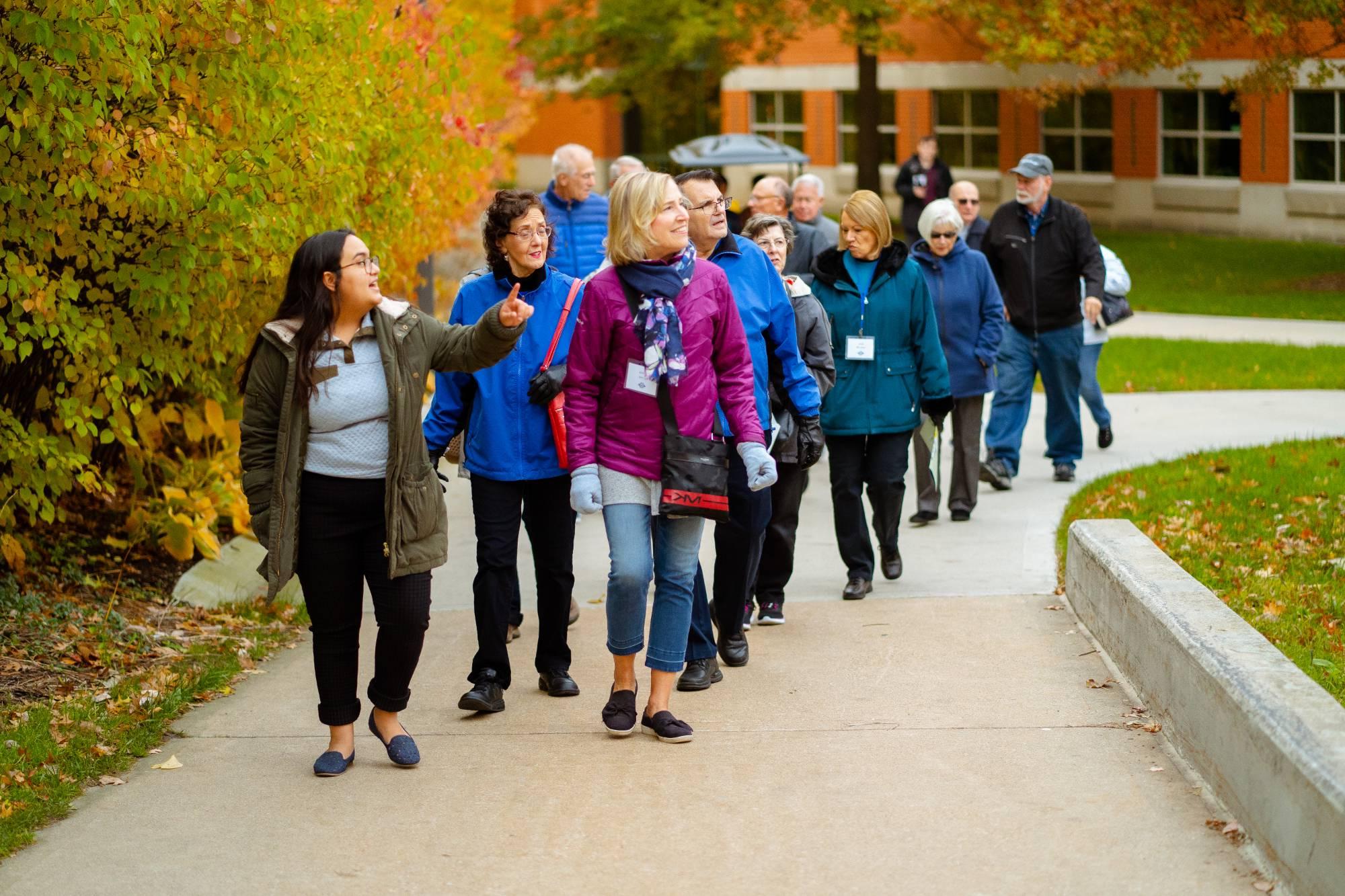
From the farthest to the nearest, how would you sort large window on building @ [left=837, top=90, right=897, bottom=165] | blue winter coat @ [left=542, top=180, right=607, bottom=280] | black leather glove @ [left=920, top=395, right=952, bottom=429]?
large window on building @ [left=837, top=90, right=897, bottom=165] → blue winter coat @ [left=542, top=180, right=607, bottom=280] → black leather glove @ [left=920, top=395, right=952, bottom=429]

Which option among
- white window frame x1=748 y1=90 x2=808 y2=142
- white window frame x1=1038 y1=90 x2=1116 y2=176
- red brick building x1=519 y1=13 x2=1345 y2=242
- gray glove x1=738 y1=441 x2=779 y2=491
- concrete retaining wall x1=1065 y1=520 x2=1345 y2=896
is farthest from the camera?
white window frame x1=748 y1=90 x2=808 y2=142

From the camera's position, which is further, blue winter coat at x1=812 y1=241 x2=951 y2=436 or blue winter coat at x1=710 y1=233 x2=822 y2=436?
blue winter coat at x1=812 y1=241 x2=951 y2=436

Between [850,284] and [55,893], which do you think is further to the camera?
[850,284]

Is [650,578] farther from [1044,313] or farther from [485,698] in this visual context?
[1044,313]

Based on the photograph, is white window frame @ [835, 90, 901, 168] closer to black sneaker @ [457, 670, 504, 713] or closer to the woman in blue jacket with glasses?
the woman in blue jacket with glasses

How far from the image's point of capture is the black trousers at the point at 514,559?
6.37m

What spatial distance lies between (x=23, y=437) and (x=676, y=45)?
25117mm

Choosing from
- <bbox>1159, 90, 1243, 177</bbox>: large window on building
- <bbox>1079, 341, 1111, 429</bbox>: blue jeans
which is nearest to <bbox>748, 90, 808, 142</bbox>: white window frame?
<bbox>1159, 90, 1243, 177</bbox>: large window on building

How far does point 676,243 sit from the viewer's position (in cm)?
566

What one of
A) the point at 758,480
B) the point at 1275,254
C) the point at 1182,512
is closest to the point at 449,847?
the point at 758,480

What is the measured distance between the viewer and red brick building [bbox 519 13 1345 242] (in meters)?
27.7

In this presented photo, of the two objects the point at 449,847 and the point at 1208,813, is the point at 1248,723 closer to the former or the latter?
the point at 1208,813

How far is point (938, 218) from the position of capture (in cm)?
A: 961

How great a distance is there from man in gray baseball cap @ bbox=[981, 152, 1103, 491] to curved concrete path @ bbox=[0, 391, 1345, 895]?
3.44m
